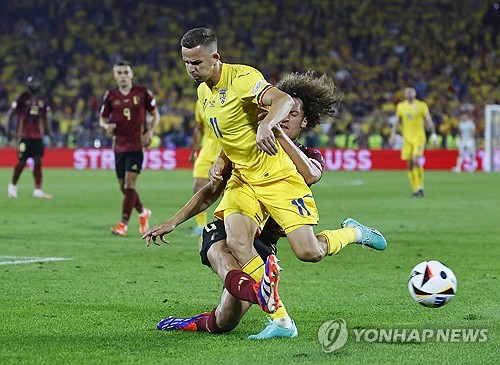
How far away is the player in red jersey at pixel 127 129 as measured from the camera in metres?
12.2

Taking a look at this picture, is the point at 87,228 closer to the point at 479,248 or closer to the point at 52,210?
the point at 52,210

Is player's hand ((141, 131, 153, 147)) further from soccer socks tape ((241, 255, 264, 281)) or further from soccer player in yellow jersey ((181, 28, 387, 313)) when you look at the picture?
soccer socks tape ((241, 255, 264, 281))

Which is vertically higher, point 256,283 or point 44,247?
point 256,283

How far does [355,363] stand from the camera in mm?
4922

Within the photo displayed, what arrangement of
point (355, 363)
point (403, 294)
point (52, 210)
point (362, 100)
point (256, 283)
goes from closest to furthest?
point (355, 363), point (256, 283), point (403, 294), point (52, 210), point (362, 100)

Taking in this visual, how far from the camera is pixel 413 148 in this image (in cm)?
2011

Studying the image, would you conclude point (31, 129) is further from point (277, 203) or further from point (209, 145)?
point (277, 203)

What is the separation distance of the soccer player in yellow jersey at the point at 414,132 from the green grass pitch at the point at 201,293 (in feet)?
10.7

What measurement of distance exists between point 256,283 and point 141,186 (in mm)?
17360

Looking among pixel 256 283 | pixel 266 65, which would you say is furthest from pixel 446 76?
pixel 256 283

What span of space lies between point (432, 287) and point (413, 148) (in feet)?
47.9

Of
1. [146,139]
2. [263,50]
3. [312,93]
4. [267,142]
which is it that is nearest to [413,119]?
[146,139]

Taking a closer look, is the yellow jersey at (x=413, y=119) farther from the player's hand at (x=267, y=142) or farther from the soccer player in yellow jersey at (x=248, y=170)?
the player's hand at (x=267, y=142)

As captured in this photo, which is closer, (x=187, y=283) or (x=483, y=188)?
(x=187, y=283)
